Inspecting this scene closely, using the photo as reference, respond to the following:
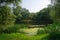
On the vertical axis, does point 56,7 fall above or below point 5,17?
above

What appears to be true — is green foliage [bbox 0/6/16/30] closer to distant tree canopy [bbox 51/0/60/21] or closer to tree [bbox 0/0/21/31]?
tree [bbox 0/0/21/31]

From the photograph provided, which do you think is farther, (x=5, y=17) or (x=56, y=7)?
(x=5, y=17)

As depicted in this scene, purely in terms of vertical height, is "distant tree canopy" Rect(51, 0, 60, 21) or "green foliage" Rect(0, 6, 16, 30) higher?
"distant tree canopy" Rect(51, 0, 60, 21)

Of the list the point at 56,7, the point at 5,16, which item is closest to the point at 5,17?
the point at 5,16

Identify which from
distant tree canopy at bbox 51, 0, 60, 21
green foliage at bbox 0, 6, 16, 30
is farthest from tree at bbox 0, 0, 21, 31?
distant tree canopy at bbox 51, 0, 60, 21

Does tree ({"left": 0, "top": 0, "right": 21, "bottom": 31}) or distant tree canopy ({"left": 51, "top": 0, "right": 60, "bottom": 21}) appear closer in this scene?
distant tree canopy ({"left": 51, "top": 0, "right": 60, "bottom": 21})

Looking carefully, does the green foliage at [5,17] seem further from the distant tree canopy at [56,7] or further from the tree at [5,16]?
the distant tree canopy at [56,7]

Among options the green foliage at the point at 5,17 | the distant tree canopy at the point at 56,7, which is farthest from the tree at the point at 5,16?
the distant tree canopy at the point at 56,7

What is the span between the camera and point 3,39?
16344 millimetres

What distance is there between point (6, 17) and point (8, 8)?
1269 millimetres

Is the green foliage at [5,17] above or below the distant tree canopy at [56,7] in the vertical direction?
below

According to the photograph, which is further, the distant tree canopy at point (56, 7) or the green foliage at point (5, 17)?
the green foliage at point (5, 17)

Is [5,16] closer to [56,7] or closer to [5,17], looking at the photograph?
[5,17]

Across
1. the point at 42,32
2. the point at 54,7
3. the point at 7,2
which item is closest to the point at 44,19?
the point at 7,2
